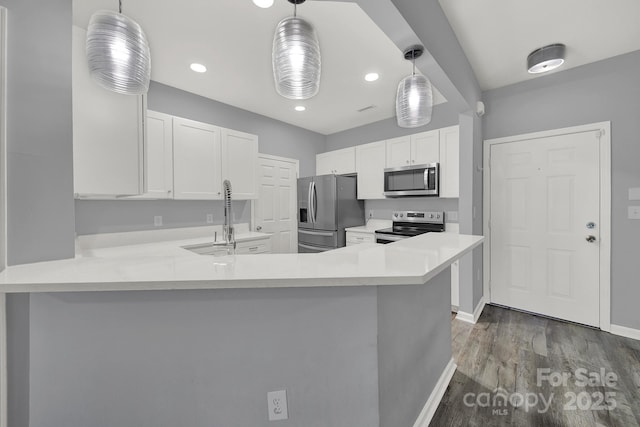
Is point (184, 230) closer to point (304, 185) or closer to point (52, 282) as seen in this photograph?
point (304, 185)

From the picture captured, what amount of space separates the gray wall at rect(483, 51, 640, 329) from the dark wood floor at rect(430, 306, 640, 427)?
44cm

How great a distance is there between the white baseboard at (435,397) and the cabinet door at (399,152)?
2.50 meters

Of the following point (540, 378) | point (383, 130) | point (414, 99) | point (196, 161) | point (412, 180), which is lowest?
point (540, 378)

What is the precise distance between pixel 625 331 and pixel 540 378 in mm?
1320

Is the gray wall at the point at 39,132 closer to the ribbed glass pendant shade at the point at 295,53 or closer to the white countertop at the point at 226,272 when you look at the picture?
the white countertop at the point at 226,272

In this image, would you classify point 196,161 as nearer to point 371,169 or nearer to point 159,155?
point 159,155

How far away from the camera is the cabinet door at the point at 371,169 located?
3.87 meters

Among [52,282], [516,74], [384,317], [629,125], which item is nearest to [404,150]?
[516,74]

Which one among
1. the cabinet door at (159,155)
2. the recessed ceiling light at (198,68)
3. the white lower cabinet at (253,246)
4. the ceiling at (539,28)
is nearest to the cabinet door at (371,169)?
the ceiling at (539,28)

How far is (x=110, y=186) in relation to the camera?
1.75 m

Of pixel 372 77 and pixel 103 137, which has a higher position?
pixel 372 77

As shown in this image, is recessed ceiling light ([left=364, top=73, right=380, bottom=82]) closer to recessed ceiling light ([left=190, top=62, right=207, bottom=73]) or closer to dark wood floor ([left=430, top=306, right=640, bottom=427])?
recessed ceiling light ([left=190, top=62, right=207, bottom=73])

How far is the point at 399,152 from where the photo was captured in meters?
3.67

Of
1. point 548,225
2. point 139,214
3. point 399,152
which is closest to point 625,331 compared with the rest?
point 548,225
